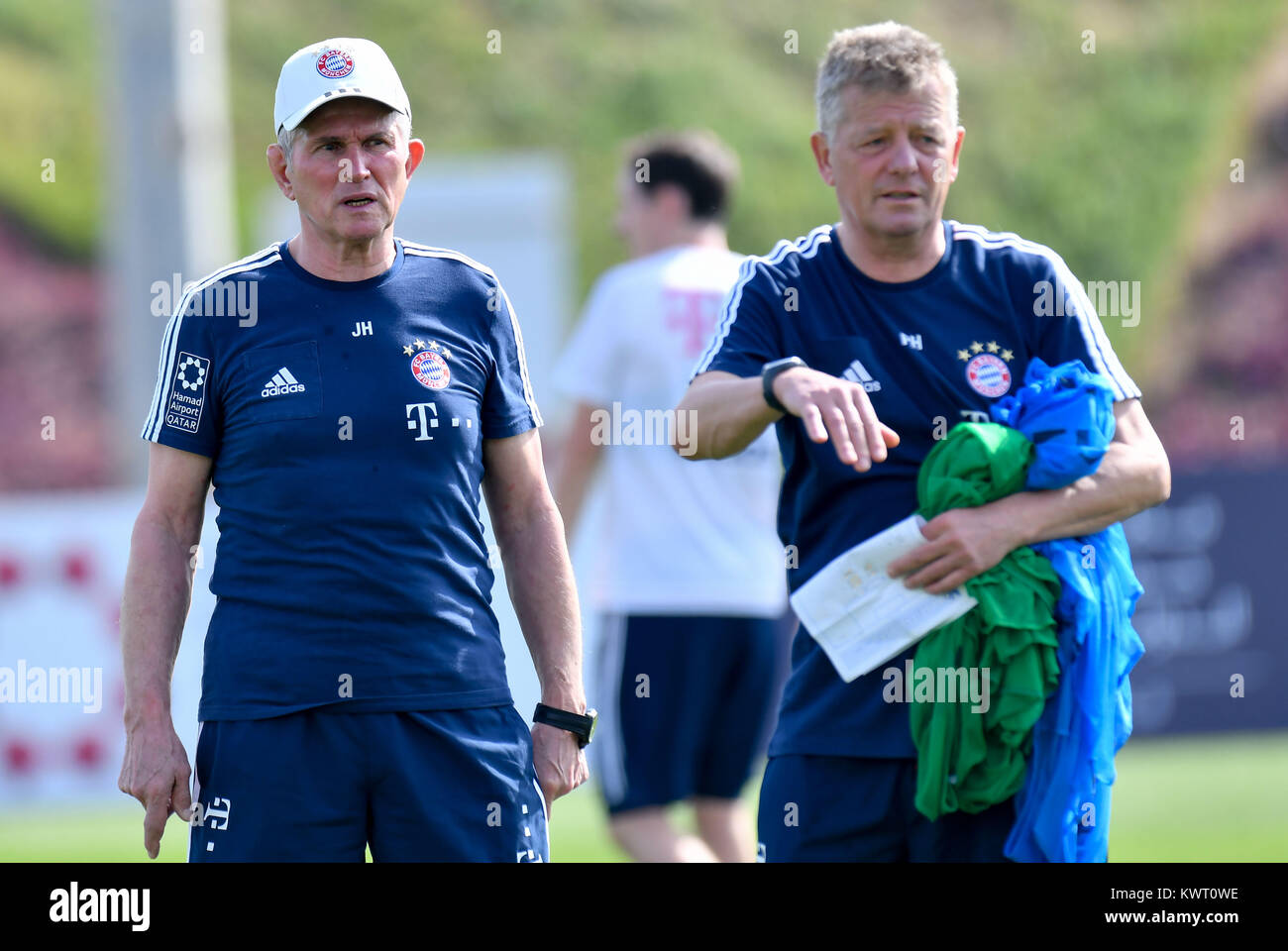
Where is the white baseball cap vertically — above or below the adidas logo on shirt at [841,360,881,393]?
above

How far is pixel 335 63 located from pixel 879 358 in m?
1.27

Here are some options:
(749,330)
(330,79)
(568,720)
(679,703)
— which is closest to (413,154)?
(330,79)

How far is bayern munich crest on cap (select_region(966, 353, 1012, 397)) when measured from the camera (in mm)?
3738

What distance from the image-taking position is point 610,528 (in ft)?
20.4

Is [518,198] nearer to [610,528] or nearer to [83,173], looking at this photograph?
[83,173]

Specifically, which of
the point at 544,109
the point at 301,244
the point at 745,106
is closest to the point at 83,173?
the point at 544,109

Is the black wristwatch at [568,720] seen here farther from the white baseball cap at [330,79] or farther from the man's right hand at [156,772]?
the white baseball cap at [330,79]

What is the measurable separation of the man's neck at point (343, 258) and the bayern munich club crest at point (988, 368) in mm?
1225

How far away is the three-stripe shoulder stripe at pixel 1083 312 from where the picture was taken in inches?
148

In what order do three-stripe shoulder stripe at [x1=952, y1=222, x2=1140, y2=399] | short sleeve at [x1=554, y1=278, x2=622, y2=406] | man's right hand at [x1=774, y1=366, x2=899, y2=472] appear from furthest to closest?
short sleeve at [x1=554, y1=278, x2=622, y2=406]
three-stripe shoulder stripe at [x1=952, y1=222, x2=1140, y2=399]
man's right hand at [x1=774, y1=366, x2=899, y2=472]

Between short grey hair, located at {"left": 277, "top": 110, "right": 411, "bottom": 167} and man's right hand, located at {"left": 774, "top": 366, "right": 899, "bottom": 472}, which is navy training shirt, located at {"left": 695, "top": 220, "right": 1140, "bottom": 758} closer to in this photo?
man's right hand, located at {"left": 774, "top": 366, "right": 899, "bottom": 472}

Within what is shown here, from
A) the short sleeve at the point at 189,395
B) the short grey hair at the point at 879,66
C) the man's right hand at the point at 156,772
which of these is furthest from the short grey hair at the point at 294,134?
the man's right hand at the point at 156,772

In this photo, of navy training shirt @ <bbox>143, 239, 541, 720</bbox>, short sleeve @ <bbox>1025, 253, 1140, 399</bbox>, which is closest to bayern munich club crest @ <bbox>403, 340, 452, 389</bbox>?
navy training shirt @ <bbox>143, 239, 541, 720</bbox>

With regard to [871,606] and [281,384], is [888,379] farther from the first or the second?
[281,384]
